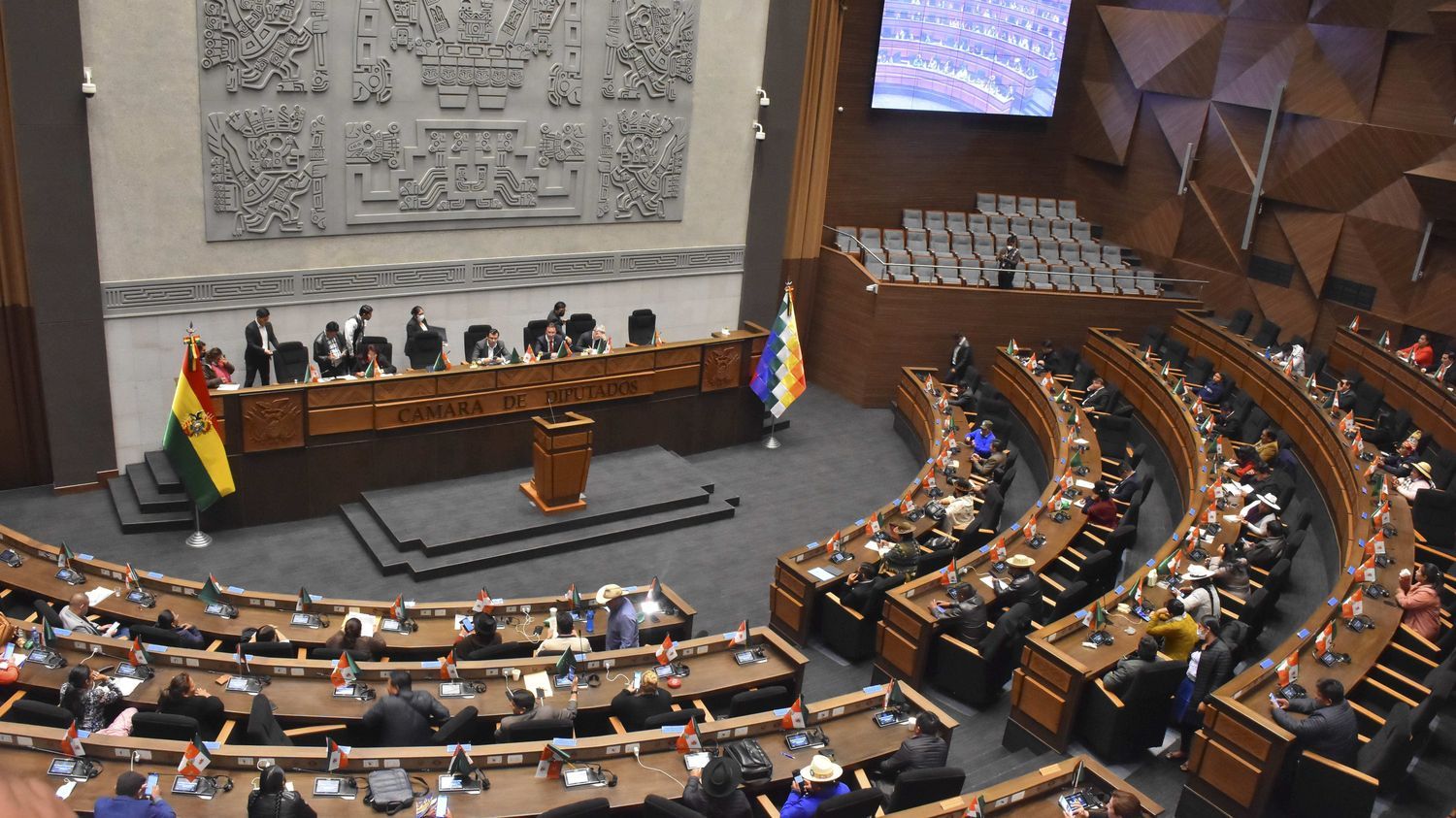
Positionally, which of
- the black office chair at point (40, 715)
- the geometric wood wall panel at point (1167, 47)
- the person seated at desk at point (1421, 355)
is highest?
the geometric wood wall panel at point (1167, 47)

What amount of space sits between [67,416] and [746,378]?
670cm

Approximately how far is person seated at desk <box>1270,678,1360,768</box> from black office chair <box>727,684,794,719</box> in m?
2.77

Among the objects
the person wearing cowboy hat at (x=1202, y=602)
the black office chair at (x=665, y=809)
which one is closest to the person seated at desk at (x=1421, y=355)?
the person wearing cowboy hat at (x=1202, y=602)

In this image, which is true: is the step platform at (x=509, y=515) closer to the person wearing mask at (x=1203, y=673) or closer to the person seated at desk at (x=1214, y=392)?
the person wearing mask at (x=1203, y=673)

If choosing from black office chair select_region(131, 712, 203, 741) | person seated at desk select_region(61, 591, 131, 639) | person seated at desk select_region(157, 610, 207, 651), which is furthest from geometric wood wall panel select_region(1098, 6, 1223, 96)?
black office chair select_region(131, 712, 203, 741)

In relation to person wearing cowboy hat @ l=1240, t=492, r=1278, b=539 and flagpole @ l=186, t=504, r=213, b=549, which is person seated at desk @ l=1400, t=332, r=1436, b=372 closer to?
person wearing cowboy hat @ l=1240, t=492, r=1278, b=539

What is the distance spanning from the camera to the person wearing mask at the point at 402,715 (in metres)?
6.29

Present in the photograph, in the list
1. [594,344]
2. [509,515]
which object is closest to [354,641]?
[509,515]

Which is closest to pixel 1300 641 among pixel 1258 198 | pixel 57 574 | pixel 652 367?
pixel 652 367

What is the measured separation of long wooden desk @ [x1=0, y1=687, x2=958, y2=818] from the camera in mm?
5422

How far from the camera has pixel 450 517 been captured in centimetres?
1041

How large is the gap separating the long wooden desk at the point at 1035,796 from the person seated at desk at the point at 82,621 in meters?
4.93

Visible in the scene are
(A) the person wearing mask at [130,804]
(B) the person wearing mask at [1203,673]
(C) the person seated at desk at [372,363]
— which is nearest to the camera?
(A) the person wearing mask at [130,804]

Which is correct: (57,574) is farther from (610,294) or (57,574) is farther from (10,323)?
(610,294)
